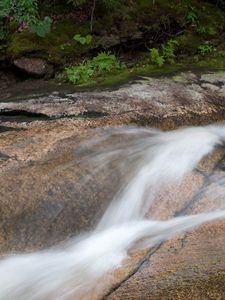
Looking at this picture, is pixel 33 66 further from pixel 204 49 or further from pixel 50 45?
pixel 204 49

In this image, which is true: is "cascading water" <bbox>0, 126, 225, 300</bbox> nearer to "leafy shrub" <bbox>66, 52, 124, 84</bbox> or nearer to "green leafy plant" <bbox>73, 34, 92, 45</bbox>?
"leafy shrub" <bbox>66, 52, 124, 84</bbox>

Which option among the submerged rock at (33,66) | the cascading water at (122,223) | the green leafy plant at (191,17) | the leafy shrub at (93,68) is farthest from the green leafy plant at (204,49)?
the cascading water at (122,223)

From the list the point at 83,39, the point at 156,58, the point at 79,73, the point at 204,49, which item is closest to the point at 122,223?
the point at 79,73

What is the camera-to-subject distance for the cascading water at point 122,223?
167 inches

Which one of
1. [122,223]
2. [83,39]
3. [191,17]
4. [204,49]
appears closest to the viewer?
[122,223]

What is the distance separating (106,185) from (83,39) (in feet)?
17.3

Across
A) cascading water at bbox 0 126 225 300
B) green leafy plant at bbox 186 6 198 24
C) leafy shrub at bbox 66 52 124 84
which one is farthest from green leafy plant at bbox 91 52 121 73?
cascading water at bbox 0 126 225 300

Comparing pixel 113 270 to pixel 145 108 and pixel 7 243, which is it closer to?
pixel 7 243

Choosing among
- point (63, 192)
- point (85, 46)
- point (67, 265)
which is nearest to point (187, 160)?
point (63, 192)

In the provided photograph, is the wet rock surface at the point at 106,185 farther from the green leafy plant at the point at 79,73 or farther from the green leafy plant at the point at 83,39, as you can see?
the green leafy plant at the point at 83,39

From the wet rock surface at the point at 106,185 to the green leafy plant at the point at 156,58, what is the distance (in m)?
1.20

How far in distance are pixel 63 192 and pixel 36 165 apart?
542 mm

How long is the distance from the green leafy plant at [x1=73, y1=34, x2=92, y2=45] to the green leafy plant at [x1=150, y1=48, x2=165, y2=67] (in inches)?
55.9

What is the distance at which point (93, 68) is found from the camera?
31.0ft
